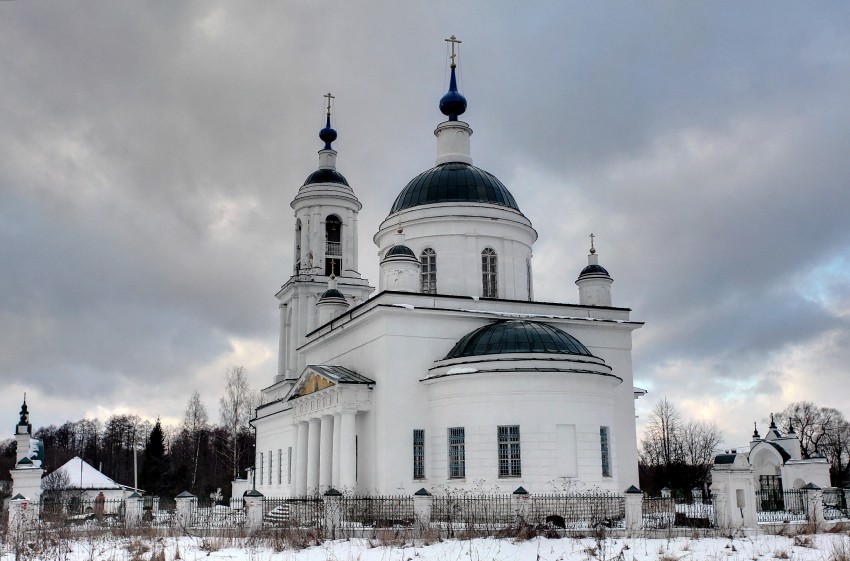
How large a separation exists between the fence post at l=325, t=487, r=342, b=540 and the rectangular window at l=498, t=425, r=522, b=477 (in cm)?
518

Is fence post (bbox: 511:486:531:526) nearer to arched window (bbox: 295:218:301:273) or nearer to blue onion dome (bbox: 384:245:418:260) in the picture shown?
blue onion dome (bbox: 384:245:418:260)

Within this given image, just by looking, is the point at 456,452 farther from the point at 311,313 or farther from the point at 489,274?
the point at 311,313

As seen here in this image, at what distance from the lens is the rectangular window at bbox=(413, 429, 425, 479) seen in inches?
985

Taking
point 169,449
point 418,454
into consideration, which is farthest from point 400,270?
point 169,449

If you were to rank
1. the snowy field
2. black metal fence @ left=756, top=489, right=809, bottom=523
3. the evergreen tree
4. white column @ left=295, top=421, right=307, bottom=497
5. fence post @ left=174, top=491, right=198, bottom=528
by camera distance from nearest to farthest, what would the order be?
the snowy field
black metal fence @ left=756, top=489, right=809, bottom=523
fence post @ left=174, top=491, right=198, bottom=528
white column @ left=295, top=421, right=307, bottom=497
the evergreen tree

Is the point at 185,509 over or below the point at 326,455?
below

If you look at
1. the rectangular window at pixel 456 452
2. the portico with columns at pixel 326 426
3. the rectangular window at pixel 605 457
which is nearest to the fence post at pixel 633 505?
the rectangular window at pixel 605 457

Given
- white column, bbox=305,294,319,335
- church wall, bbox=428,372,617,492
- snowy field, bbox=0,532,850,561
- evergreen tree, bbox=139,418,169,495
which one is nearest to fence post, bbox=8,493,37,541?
snowy field, bbox=0,532,850,561

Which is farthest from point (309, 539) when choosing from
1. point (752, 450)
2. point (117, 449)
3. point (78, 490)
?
point (117, 449)

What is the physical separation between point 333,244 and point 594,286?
13.0 m

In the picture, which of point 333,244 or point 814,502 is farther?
point 333,244

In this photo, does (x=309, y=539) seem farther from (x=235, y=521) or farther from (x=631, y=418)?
(x=631, y=418)

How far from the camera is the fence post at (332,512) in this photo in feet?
62.8

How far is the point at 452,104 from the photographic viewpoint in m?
33.5
